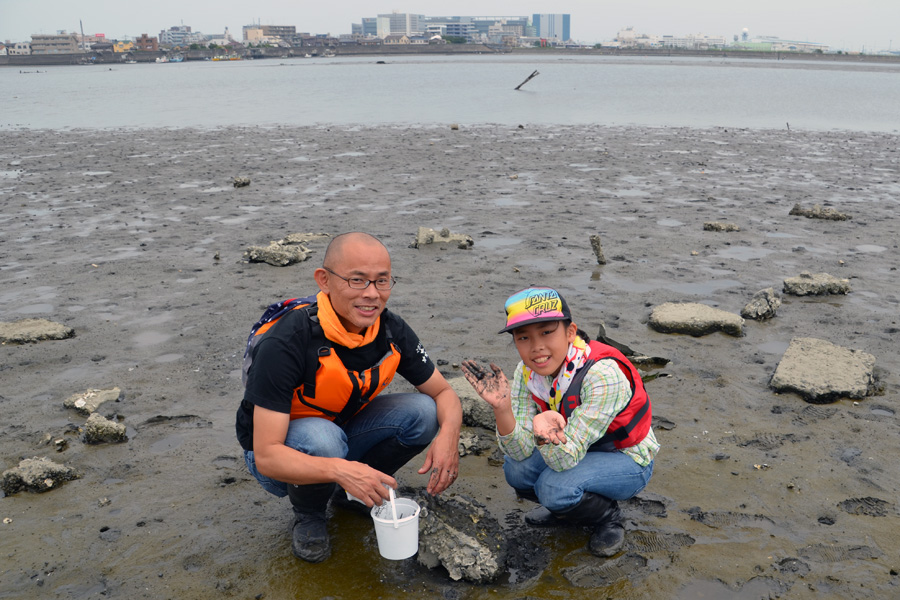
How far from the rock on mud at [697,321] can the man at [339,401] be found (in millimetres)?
2862

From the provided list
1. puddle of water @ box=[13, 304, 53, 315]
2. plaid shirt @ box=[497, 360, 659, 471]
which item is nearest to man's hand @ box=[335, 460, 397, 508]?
plaid shirt @ box=[497, 360, 659, 471]

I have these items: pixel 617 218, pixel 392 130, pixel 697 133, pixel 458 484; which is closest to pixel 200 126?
pixel 392 130

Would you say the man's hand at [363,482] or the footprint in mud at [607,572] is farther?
the footprint in mud at [607,572]

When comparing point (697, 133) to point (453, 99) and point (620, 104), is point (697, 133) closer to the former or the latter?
point (620, 104)

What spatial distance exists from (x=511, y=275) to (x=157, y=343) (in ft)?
10.8

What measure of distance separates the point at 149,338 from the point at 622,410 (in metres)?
4.03

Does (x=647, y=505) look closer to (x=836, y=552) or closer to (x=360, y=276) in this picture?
(x=836, y=552)

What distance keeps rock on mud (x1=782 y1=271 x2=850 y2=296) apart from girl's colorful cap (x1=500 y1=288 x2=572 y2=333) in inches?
172

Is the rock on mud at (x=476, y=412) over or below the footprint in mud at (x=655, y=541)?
over

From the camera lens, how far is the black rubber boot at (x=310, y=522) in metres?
3.01

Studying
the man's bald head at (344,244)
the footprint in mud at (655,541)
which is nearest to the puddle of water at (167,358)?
the man's bald head at (344,244)

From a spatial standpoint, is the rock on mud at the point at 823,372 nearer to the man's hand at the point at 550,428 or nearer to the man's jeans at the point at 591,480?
the man's jeans at the point at 591,480

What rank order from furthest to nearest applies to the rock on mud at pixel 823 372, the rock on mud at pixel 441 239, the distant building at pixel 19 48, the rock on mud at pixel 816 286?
the distant building at pixel 19 48, the rock on mud at pixel 441 239, the rock on mud at pixel 816 286, the rock on mud at pixel 823 372

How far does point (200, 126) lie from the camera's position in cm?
Result: 2241
